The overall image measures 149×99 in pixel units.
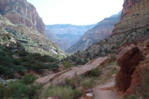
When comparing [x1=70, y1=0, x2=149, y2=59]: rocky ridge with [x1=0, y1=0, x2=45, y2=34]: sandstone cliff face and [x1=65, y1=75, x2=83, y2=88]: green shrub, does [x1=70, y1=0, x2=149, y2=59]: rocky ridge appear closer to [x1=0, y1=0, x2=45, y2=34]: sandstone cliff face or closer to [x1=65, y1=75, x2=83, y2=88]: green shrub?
[x1=65, y1=75, x2=83, y2=88]: green shrub

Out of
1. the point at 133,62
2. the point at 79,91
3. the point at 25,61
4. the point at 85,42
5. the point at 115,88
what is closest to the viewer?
the point at 133,62

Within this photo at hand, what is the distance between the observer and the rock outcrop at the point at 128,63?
10273 millimetres

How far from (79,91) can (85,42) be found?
166 metres

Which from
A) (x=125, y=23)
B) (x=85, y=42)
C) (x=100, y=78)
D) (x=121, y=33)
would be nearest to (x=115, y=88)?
(x=100, y=78)

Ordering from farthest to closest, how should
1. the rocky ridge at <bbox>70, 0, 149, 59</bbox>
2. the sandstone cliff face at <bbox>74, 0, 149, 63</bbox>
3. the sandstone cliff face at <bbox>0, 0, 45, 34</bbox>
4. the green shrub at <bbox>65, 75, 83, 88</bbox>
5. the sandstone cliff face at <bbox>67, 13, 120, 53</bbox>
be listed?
1. the sandstone cliff face at <bbox>67, 13, 120, 53</bbox>
2. the sandstone cliff face at <bbox>0, 0, 45, 34</bbox>
3. the rocky ridge at <bbox>70, 0, 149, 59</bbox>
4. the sandstone cliff face at <bbox>74, 0, 149, 63</bbox>
5. the green shrub at <bbox>65, 75, 83, 88</bbox>

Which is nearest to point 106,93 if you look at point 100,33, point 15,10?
point 15,10

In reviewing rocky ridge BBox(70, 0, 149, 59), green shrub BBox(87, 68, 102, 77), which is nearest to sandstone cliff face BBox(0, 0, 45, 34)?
rocky ridge BBox(70, 0, 149, 59)

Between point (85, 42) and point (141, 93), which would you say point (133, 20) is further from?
point (85, 42)

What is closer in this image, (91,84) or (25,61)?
(91,84)

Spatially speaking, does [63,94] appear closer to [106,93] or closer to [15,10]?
[106,93]

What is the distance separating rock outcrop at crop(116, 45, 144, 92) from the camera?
1027 centimetres

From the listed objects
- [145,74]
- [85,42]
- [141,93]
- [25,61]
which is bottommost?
[85,42]

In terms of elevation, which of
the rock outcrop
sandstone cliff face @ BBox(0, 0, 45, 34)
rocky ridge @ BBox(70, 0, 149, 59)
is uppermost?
sandstone cliff face @ BBox(0, 0, 45, 34)

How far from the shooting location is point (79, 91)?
1241 cm
